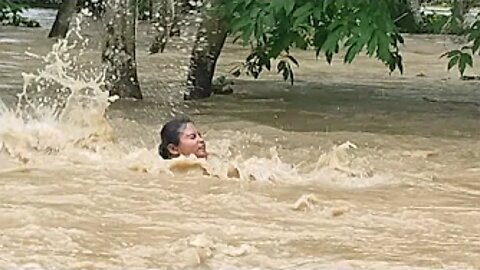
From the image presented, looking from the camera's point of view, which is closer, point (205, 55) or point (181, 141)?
point (181, 141)

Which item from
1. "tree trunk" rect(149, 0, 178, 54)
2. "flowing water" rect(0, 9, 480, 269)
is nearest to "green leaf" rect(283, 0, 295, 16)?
"flowing water" rect(0, 9, 480, 269)

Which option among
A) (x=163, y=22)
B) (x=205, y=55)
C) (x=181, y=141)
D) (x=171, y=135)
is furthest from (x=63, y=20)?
(x=181, y=141)

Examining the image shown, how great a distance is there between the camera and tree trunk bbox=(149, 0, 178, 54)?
880 inches

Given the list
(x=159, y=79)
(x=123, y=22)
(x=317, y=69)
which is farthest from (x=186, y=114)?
(x=317, y=69)

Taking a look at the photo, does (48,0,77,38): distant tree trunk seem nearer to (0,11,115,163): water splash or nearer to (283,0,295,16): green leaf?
(0,11,115,163): water splash

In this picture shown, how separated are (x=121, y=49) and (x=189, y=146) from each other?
4601mm

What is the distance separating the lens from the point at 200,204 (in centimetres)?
751

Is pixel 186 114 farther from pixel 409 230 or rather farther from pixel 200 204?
pixel 409 230

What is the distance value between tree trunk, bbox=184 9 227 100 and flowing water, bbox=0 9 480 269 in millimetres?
274

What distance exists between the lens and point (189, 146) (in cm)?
898

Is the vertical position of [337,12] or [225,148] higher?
[337,12]

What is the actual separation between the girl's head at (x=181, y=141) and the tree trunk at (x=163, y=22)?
1234 centimetres

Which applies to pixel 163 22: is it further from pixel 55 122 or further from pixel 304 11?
pixel 304 11

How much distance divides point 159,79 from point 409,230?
1060cm
